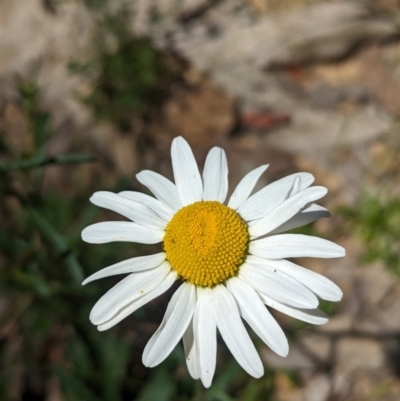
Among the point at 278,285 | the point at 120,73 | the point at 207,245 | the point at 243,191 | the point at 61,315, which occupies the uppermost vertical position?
the point at 120,73

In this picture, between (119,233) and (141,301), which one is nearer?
(141,301)

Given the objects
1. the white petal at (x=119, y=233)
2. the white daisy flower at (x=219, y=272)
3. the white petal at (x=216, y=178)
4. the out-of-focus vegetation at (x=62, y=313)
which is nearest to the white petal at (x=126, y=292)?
the white daisy flower at (x=219, y=272)

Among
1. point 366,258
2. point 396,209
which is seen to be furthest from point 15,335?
point 396,209

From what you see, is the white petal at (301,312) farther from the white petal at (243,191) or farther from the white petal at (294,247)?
the white petal at (243,191)

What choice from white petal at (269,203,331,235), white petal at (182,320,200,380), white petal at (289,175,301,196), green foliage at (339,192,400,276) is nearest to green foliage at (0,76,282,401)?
white petal at (182,320,200,380)

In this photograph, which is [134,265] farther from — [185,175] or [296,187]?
[296,187]

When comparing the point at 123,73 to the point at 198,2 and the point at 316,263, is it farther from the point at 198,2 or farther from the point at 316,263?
the point at 316,263

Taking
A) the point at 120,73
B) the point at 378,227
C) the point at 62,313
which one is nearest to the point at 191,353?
the point at 62,313
